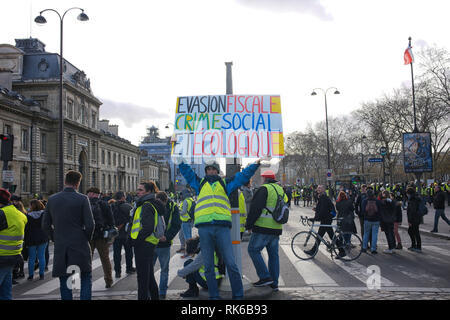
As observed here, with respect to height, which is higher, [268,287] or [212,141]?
[212,141]

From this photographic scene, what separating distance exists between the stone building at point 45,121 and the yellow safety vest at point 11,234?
3106 cm

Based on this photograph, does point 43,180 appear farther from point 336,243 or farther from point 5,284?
point 5,284

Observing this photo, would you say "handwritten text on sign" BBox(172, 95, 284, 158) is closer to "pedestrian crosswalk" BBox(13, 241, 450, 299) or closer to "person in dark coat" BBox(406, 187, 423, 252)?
"pedestrian crosswalk" BBox(13, 241, 450, 299)

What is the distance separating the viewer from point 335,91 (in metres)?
37.3

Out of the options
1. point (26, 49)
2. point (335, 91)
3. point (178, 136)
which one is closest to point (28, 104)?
point (26, 49)

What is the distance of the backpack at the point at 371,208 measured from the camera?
10227mm

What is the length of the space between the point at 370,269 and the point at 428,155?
57.2 feet

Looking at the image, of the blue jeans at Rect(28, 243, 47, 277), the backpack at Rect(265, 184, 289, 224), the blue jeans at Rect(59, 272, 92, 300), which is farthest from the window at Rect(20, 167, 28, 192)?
the backpack at Rect(265, 184, 289, 224)

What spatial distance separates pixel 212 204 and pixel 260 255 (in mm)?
1709

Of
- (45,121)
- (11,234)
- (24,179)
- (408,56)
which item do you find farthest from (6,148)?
(45,121)

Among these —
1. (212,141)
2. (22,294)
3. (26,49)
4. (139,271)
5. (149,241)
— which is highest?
(26,49)

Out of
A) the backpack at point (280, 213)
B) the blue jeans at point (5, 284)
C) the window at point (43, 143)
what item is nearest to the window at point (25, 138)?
the window at point (43, 143)

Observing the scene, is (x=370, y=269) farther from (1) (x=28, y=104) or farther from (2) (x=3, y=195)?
(1) (x=28, y=104)

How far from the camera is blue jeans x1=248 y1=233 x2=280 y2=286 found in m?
6.27
